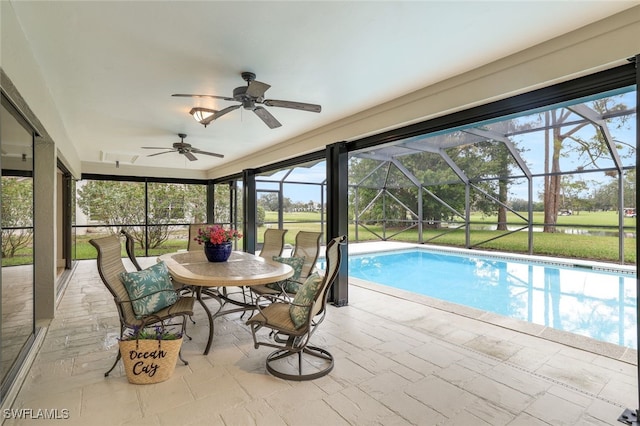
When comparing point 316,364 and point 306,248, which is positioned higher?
point 306,248

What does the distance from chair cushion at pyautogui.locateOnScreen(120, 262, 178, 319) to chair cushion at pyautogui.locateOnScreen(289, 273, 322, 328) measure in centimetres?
119

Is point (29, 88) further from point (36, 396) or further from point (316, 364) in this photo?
point (316, 364)

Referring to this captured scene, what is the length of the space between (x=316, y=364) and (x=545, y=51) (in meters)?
3.09

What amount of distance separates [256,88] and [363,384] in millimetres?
2456

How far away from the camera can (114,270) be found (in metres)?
2.79

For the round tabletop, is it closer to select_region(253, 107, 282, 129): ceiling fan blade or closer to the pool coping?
select_region(253, 107, 282, 129): ceiling fan blade

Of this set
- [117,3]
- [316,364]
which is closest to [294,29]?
[117,3]

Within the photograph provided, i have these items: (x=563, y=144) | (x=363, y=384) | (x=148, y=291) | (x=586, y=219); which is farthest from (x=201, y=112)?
(x=586, y=219)

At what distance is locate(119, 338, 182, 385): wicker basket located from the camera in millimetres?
2436

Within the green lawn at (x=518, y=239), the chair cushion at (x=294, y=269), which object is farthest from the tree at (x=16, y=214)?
the green lawn at (x=518, y=239)

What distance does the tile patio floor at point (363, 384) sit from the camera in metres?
2.08

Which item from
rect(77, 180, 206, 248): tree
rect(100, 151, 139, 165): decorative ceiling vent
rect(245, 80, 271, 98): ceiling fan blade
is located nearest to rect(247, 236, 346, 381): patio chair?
rect(245, 80, 271, 98): ceiling fan blade

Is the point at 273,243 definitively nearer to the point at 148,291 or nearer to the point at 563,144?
the point at 148,291

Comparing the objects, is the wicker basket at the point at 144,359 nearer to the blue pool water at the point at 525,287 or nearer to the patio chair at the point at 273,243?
the patio chair at the point at 273,243
